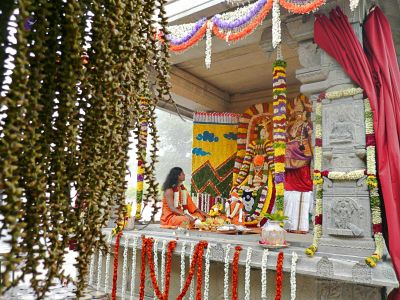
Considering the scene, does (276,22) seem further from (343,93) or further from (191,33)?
(191,33)

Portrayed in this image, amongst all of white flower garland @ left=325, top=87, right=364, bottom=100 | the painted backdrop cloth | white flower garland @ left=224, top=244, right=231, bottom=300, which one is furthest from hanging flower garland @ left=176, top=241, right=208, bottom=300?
the painted backdrop cloth

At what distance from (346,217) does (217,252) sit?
143 cm

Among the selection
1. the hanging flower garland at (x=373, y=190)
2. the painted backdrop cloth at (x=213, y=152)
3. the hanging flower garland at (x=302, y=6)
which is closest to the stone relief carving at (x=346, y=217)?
the hanging flower garland at (x=373, y=190)

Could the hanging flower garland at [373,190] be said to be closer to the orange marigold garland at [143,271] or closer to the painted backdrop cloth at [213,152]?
the orange marigold garland at [143,271]

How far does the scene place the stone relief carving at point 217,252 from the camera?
393 cm

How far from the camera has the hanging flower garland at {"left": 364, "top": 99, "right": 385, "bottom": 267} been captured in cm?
325

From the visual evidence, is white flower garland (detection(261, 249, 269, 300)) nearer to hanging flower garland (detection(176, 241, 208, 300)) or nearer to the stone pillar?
the stone pillar

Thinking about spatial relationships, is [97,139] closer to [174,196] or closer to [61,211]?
[61,211]

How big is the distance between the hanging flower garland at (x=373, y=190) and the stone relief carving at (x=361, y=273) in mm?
56

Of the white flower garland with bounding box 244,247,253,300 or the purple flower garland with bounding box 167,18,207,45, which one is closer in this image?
the white flower garland with bounding box 244,247,253,300

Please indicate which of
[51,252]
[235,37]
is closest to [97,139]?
[51,252]

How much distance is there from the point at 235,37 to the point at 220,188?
4.11 m

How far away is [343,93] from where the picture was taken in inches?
145

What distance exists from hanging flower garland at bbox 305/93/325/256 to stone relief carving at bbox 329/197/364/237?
152mm
